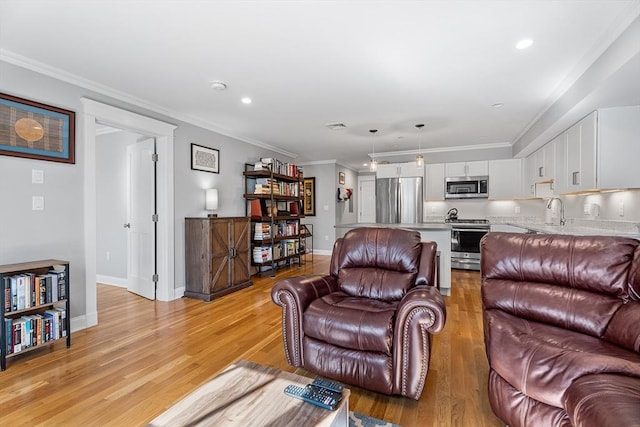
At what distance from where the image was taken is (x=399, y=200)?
Answer: 5.83 m

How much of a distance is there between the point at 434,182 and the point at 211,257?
15.1 feet

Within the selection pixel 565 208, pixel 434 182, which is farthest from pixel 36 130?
pixel 565 208

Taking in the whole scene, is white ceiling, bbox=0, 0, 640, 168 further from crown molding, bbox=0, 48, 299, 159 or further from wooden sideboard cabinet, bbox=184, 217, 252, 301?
wooden sideboard cabinet, bbox=184, 217, 252, 301

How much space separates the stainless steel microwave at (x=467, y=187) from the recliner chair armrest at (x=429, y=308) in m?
4.70

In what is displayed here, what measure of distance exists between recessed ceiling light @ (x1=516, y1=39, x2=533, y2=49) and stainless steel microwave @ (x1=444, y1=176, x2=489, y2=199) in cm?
382

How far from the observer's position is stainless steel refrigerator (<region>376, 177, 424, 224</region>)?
5727mm

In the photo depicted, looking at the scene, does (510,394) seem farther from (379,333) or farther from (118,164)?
(118,164)

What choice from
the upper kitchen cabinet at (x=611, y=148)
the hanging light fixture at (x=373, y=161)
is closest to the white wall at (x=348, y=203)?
the hanging light fixture at (x=373, y=161)

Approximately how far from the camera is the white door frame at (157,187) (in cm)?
297

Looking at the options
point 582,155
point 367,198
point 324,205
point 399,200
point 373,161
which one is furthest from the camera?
point 367,198

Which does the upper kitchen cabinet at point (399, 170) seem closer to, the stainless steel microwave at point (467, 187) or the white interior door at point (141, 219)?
the stainless steel microwave at point (467, 187)

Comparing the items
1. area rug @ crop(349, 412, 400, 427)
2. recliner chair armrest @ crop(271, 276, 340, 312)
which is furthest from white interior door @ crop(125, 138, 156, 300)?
area rug @ crop(349, 412, 400, 427)

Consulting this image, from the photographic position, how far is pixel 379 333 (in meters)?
1.77

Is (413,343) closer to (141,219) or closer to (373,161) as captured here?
(373,161)
